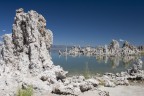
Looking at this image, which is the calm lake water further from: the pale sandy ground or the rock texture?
the rock texture

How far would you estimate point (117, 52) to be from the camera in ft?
477

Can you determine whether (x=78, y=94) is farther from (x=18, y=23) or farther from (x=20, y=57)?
(x=18, y=23)

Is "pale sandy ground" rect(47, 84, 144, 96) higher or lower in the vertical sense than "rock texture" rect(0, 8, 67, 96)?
lower

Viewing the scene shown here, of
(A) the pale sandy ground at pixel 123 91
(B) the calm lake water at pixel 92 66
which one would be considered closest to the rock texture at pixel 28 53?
(A) the pale sandy ground at pixel 123 91

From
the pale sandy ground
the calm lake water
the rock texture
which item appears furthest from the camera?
the calm lake water

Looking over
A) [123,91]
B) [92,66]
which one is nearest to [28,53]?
[123,91]

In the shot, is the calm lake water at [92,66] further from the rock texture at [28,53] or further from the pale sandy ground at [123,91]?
the rock texture at [28,53]

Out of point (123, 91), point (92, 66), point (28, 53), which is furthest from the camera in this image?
point (92, 66)

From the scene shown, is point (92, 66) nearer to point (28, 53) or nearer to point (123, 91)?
point (28, 53)

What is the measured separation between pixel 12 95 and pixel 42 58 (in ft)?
19.7

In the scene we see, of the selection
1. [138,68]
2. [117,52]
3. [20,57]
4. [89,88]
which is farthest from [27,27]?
[117,52]

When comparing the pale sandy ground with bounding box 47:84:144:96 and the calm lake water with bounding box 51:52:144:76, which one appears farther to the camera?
the calm lake water with bounding box 51:52:144:76

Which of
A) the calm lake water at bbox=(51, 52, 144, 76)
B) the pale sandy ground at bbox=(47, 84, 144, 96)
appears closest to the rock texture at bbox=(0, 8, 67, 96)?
the pale sandy ground at bbox=(47, 84, 144, 96)

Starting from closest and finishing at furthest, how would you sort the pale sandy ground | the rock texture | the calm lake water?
the pale sandy ground, the rock texture, the calm lake water
